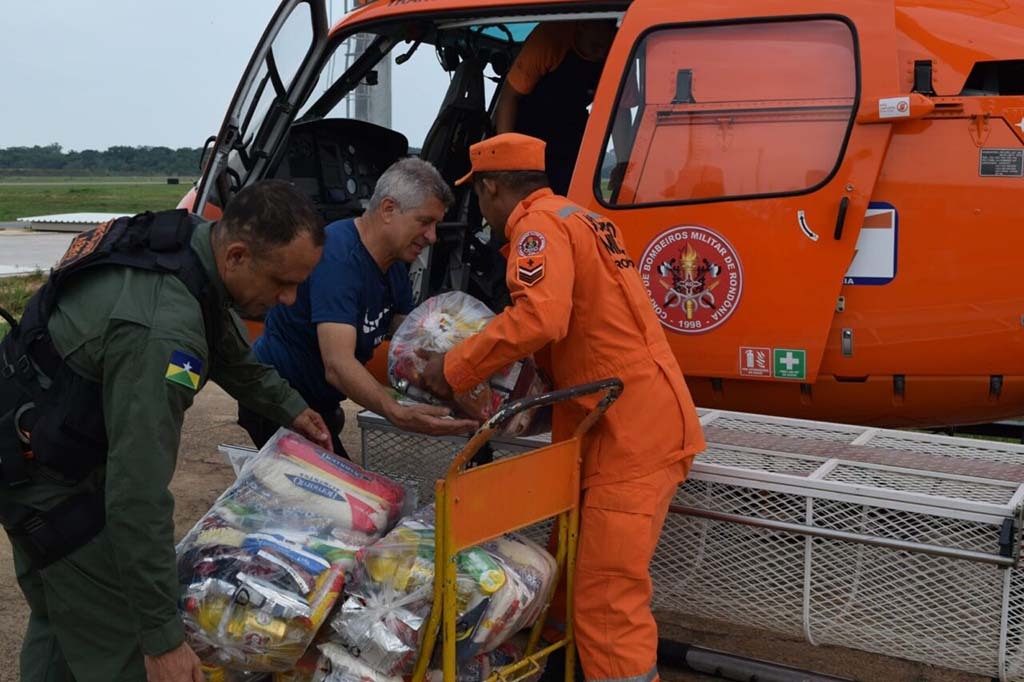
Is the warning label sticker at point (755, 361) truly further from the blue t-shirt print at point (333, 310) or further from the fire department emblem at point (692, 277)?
the blue t-shirt print at point (333, 310)

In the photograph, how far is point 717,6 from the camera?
3998mm

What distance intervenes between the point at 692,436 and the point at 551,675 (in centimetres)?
97

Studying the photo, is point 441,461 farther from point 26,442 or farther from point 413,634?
point 26,442

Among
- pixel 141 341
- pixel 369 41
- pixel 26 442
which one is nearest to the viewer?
pixel 141 341

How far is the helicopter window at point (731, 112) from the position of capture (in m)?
3.83

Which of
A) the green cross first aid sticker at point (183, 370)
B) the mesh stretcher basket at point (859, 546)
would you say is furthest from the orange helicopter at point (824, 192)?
the green cross first aid sticker at point (183, 370)

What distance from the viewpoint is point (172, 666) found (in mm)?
2363

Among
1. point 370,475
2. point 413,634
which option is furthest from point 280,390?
point 413,634

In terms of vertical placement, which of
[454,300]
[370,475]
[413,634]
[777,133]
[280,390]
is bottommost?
[413,634]

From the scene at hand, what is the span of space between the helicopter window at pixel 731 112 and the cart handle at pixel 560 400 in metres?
1.24

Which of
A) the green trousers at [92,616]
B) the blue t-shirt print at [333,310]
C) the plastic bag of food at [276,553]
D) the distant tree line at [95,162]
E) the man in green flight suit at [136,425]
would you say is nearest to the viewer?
the man in green flight suit at [136,425]

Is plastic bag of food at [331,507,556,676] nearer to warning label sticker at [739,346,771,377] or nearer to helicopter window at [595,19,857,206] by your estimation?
warning label sticker at [739,346,771,377]

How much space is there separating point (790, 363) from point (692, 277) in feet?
1.53

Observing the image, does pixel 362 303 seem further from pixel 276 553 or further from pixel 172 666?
pixel 172 666
